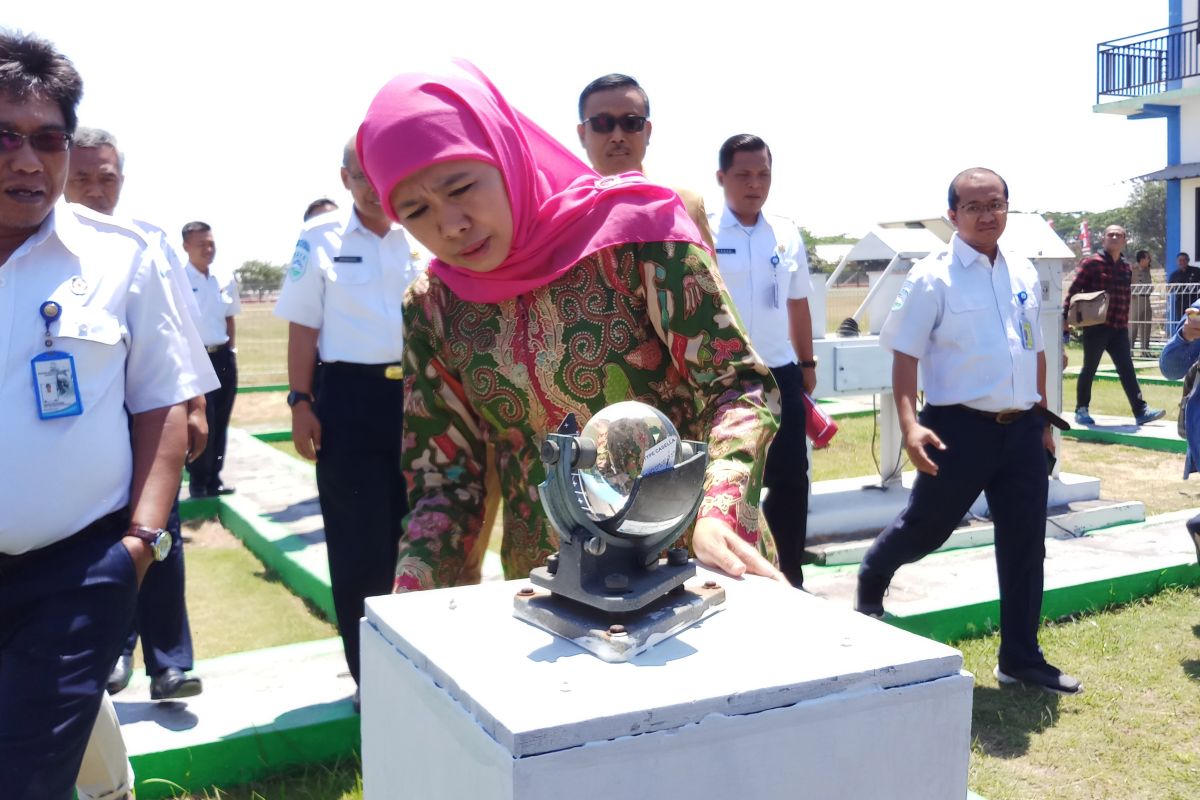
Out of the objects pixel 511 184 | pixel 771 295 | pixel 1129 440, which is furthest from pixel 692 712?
pixel 1129 440

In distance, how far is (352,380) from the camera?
397 cm

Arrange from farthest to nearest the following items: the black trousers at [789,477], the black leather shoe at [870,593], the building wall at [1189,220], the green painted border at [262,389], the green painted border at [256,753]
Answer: the building wall at [1189,220]
the green painted border at [262,389]
the black trousers at [789,477]
the black leather shoe at [870,593]
the green painted border at [256,753]

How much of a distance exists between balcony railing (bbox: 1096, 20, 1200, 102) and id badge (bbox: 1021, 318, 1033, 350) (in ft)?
66.4

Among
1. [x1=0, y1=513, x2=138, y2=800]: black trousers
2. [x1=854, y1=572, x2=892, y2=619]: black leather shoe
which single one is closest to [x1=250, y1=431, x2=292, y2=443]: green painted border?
[x1=854, y1=572, x2=892, y2=619]: black leather shoe

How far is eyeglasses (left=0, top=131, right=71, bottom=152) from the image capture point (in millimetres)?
2221

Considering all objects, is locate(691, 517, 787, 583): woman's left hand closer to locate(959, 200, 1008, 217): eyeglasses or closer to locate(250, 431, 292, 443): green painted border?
locate(959, 200, 1008, 217): eyeglasses

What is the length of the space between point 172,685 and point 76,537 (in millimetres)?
1744

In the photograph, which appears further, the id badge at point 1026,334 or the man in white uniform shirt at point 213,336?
the man in white uniform shirt at point 213,336

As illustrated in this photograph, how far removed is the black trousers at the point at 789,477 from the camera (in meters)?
4.94

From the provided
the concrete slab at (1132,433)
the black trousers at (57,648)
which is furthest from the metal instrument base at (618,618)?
the concrete slab at (1132,433)

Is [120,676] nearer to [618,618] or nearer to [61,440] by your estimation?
[61,440]

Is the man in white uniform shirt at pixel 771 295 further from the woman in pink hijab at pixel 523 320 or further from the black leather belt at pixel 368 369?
the woman in pink hijab at pixel 523 320

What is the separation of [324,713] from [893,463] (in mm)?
4342

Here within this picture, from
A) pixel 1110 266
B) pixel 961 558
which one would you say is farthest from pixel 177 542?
pixel 1110 266
